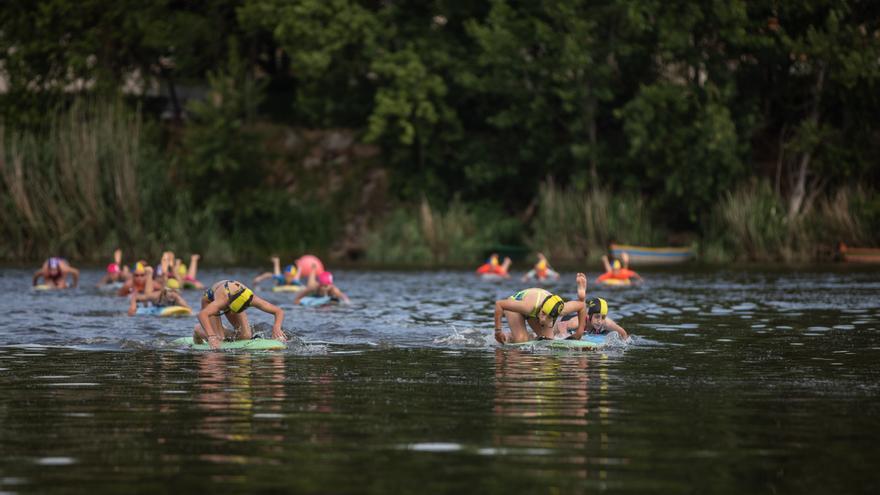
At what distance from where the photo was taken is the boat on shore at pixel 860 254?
61.9 meters

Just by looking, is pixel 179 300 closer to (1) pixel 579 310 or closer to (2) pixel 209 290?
(2) pixel 209 290

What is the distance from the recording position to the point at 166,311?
34.7m

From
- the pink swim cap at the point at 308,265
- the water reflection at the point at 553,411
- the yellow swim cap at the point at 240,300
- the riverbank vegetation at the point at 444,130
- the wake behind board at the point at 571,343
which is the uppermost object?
the riverbank vegetation at the point at 444,130

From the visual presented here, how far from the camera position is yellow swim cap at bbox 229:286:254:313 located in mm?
25469

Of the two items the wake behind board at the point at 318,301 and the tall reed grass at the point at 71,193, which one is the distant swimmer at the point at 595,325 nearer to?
the wake behind board at the point at 318,301

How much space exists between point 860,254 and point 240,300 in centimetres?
4175

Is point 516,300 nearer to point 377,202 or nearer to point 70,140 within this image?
point 70,140

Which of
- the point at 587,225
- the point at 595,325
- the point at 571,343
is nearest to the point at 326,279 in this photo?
the point at 595,325

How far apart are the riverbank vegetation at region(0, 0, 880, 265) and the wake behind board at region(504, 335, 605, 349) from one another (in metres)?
38.9

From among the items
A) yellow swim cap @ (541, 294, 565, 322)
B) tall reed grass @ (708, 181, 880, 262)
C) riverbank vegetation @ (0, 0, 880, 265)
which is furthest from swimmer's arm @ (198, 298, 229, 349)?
tall reed grass @ (708, 181, 880, 262)

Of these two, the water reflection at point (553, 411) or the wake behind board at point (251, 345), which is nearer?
the water reflection at point (553, 411)

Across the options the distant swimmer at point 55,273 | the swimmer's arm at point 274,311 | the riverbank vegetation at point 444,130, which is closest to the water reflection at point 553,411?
the swimmer's arm at point 274,311

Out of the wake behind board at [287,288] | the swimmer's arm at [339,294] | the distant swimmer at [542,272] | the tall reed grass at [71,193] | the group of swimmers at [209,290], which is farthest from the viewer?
the tall reed grass at [71,193]

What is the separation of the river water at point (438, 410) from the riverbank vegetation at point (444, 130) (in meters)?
32.6
